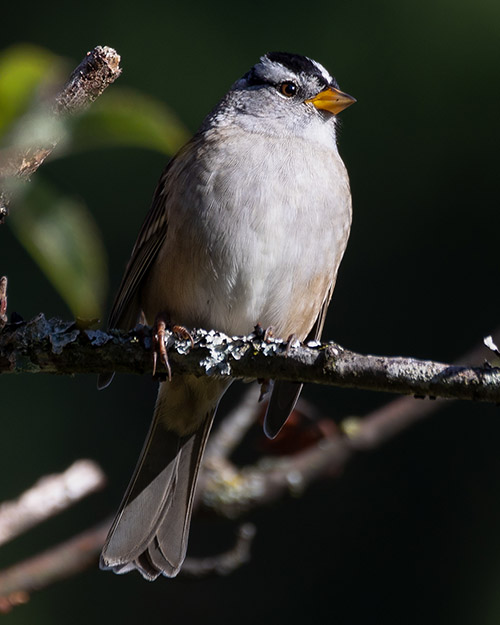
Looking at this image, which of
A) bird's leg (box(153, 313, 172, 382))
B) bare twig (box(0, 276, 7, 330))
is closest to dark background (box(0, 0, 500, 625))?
bird's leg (box(153, 313, 172, 382))

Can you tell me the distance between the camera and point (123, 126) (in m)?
1.06

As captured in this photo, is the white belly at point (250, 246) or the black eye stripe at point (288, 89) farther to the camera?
the black eye stripe at point (288, 89)

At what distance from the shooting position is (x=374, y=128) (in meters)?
5.49

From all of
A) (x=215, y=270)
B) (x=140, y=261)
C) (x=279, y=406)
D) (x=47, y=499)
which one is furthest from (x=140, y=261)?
(x=47, y=499)

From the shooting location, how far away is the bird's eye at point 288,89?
320 centimetres

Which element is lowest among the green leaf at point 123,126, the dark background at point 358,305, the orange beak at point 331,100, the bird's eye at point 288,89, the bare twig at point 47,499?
the dark background at point 358,305

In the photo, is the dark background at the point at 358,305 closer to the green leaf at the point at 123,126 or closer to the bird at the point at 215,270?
the bird at the point at 215,270

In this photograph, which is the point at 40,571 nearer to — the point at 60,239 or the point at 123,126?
the point at 60,239

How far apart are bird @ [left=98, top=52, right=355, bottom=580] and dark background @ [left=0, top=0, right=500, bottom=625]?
129 centimetres

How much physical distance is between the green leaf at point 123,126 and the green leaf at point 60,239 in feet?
0.23

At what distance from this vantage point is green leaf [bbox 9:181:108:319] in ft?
3.50

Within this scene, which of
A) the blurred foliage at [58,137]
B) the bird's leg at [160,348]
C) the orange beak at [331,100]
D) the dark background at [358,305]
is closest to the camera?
the blurred foliage at [58,137]

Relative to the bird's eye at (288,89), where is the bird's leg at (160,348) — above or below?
below

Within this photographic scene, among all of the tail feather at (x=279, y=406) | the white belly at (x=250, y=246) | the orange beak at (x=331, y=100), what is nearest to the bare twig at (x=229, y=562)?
the tail feather at (x=279, y=406)
